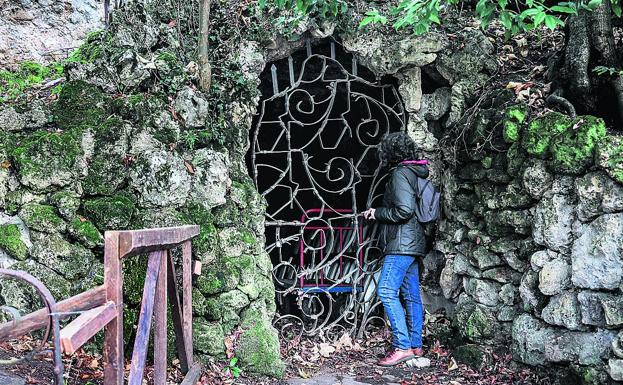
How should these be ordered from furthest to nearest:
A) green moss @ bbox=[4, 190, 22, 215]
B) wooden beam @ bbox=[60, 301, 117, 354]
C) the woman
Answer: the woman → green moss @ bbox=[4, 190, 22, 215] → wooden beam @ bbox=[60, 301, 117, 354]

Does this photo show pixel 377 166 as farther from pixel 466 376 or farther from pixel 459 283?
pixel 466 376

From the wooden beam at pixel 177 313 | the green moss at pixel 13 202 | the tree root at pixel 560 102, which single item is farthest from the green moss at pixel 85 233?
the tree root at pixel 560 102

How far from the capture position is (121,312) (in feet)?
7.30

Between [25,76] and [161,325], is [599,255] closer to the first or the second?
[161,325]

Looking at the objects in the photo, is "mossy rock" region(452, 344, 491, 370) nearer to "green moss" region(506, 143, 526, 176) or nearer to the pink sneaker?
the pink sneaker

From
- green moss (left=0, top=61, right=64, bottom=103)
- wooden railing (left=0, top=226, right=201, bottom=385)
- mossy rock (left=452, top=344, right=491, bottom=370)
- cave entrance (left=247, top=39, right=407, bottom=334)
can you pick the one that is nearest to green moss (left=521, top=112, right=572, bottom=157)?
cave entrance (left=247, top=39, right=407, bottom=334)

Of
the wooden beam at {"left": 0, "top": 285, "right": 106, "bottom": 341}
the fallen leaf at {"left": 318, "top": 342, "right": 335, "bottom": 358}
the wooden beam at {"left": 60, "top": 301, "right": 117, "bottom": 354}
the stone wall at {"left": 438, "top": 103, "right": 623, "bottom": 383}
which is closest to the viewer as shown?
the wooden beam at {"left": 0, "top": 285, "right": 106, "bottom": 341}

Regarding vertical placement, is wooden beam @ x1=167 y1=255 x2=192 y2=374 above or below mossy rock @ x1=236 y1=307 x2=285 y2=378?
above

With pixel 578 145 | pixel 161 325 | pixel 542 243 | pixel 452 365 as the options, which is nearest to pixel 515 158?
pixel 578 145

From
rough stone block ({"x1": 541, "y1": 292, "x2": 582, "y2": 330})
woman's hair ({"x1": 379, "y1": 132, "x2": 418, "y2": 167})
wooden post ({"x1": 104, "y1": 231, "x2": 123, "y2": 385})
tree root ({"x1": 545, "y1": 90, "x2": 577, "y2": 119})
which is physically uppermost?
tree root ({"x1": 545, "y1": 90, "x2": 577, "y2": 119})

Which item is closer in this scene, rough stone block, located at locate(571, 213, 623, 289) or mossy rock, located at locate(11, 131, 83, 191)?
rough stone block, located at locate(571, 213, 623, 289)

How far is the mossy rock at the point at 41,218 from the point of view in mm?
3646

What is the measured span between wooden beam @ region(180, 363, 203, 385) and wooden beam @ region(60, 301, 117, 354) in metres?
1.41

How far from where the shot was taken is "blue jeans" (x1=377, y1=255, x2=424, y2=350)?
4.61m
